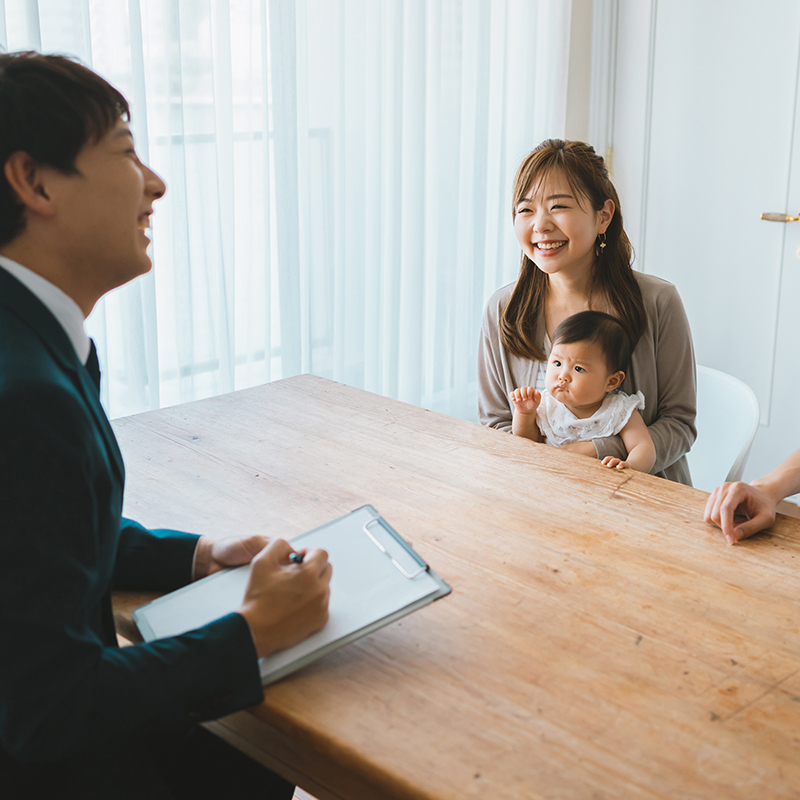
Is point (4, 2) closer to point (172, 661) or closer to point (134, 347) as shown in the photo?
point (134, 347)

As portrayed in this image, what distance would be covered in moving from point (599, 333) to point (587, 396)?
0.45 feet

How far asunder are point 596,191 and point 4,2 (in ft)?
4.66

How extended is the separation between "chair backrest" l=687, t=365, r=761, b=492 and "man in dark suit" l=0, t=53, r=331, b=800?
4.08 ft

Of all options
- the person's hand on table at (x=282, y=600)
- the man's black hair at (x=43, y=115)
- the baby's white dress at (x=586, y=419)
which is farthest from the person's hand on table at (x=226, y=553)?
the baby's white dress at (x=586, y=419)

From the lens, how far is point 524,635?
2.96ft

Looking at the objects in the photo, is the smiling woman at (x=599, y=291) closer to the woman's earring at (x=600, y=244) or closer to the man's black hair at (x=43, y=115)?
the woman's earring at (x=600, y=244)

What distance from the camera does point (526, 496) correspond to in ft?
4.17

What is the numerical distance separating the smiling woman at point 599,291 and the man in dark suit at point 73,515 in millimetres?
1069

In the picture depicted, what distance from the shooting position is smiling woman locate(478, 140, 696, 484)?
1799 millimetres

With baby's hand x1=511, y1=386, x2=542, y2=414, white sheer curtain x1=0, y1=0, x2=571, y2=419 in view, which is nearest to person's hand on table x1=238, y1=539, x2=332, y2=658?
baby's hand x1=511, y1=386, x2=542, y2=414

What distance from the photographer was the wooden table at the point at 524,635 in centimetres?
72

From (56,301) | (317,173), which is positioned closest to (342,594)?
(56,301)

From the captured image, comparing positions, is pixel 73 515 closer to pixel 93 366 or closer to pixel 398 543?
pixel 93 366

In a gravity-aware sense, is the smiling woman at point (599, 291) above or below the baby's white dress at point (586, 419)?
above
